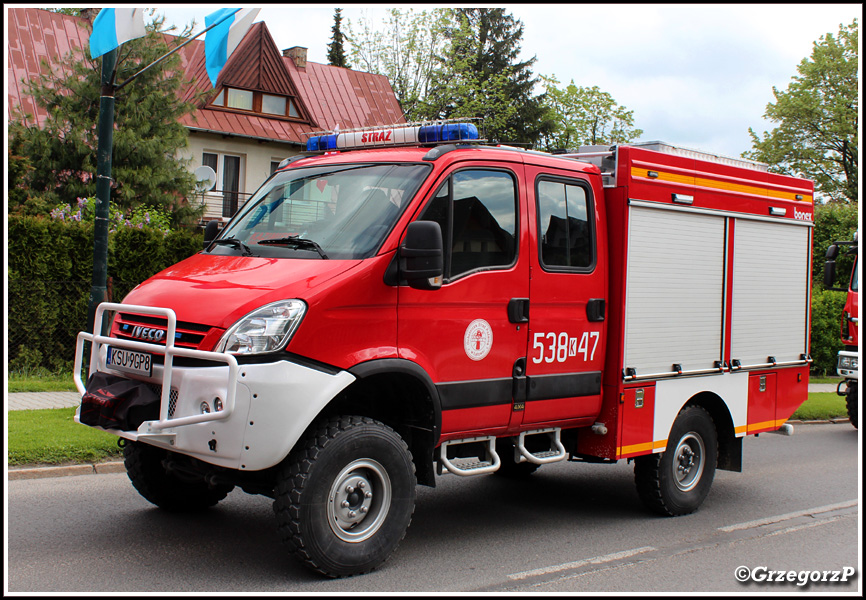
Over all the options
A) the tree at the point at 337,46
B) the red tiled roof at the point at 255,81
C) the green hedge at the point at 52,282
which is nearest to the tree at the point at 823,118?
the red tiled roof at the point at 255,81

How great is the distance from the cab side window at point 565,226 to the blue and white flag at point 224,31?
444 centimetres

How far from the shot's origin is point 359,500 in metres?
5.20

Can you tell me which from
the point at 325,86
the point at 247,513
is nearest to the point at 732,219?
the point at 247,513

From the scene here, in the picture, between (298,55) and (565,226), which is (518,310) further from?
(298,55)

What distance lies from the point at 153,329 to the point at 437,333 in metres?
1.71

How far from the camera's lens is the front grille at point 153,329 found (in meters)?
4.89

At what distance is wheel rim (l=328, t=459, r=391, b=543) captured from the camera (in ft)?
16.6

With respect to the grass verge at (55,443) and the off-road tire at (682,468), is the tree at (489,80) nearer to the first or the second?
the grass verge at (55,443)

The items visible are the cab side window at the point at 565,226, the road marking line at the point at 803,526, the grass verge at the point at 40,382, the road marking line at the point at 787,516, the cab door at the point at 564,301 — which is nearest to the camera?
the cab door at the point at 564,301

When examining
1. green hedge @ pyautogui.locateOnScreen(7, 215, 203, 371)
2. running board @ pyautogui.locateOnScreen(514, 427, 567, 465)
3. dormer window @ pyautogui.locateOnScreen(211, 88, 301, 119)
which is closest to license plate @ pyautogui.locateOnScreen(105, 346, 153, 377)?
running board @ pyautogui.locateOnScreen(514, 427, 567, 465)

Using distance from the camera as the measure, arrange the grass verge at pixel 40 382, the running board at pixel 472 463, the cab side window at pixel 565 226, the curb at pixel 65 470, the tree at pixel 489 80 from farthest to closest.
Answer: the tree at pixel 489 80 < the grass verge at pixel 40 382 < the curb at pixel 65 470 < the cab side window at pixel 565 226 < the running board at pixel 472 463

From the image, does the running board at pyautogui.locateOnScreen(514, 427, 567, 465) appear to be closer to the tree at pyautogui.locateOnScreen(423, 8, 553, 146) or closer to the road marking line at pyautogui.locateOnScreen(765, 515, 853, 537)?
the road marking line at pyautogui.locateOnScreen(765, 515, 853, 537)

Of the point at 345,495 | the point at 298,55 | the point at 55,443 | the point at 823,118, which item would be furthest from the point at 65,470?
the point at 823,118

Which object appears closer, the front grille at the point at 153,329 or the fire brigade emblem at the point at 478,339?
the front grille at the point at 153,329
